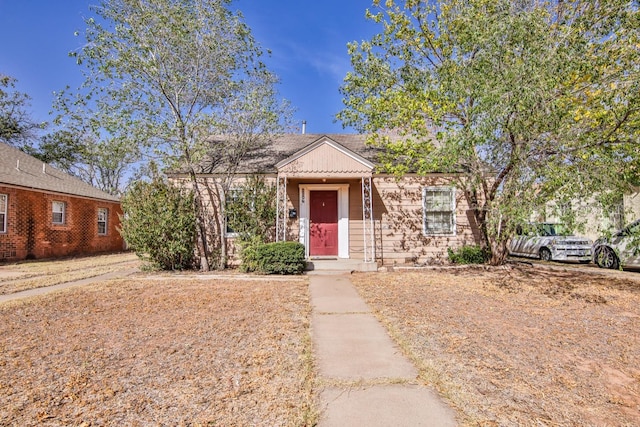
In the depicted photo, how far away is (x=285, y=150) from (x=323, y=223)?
132 inches

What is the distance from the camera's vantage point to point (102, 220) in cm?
1828

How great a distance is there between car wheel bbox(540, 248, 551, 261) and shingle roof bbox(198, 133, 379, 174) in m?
8.15

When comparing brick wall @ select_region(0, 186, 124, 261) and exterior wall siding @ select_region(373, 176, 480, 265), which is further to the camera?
brick wall @ select_region(0, 186, 124, 261)

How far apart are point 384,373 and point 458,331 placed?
180 cm

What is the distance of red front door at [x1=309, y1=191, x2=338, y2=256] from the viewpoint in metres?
11.3

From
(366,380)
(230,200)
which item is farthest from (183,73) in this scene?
(366,380)

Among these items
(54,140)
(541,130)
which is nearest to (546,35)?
(541,130)

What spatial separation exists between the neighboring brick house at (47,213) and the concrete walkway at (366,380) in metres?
12.2

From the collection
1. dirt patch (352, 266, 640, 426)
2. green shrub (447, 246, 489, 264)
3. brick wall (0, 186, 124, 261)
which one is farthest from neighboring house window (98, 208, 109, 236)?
green shrub (447, 246, 489, 264)

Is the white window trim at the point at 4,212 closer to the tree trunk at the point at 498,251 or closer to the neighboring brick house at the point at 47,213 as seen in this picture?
the neighboring brick house at the point at 47,213

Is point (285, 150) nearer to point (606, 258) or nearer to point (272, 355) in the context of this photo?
point (272, 355)

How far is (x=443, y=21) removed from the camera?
9195 millimetres

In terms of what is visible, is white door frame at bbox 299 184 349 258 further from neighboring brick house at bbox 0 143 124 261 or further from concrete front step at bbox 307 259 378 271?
neighboring brick house at bbox 0 143 124 261

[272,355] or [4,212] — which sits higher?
[4,212]
